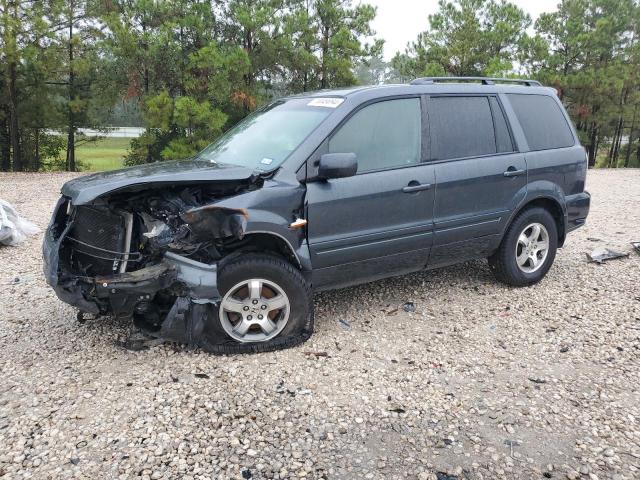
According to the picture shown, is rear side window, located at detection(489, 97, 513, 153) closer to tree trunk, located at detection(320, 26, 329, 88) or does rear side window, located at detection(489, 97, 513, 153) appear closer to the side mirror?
the side mirror

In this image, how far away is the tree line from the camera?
16.1 meters

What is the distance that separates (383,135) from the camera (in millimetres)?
4141

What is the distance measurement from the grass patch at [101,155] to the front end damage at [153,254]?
17994 millimetres

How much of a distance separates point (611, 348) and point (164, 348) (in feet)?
10.8

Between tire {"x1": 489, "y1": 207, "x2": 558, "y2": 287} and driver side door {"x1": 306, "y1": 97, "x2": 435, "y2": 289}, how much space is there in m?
1.01

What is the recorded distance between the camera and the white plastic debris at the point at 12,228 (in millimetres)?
6781

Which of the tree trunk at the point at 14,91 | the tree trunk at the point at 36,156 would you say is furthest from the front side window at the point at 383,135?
the tree trunk at the point at 36,156

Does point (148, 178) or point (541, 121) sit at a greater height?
point (541, 121)

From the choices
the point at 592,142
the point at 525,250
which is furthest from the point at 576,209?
the point at 592,142

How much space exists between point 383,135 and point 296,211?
101 centimetres

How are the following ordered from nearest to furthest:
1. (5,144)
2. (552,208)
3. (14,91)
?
1. (552,208)
2. (14,91)
3. (5,144)

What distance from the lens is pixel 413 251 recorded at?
4328mm

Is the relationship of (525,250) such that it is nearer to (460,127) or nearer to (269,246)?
(460,127)

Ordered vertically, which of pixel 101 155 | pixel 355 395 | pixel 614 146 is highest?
pixel 614 146
